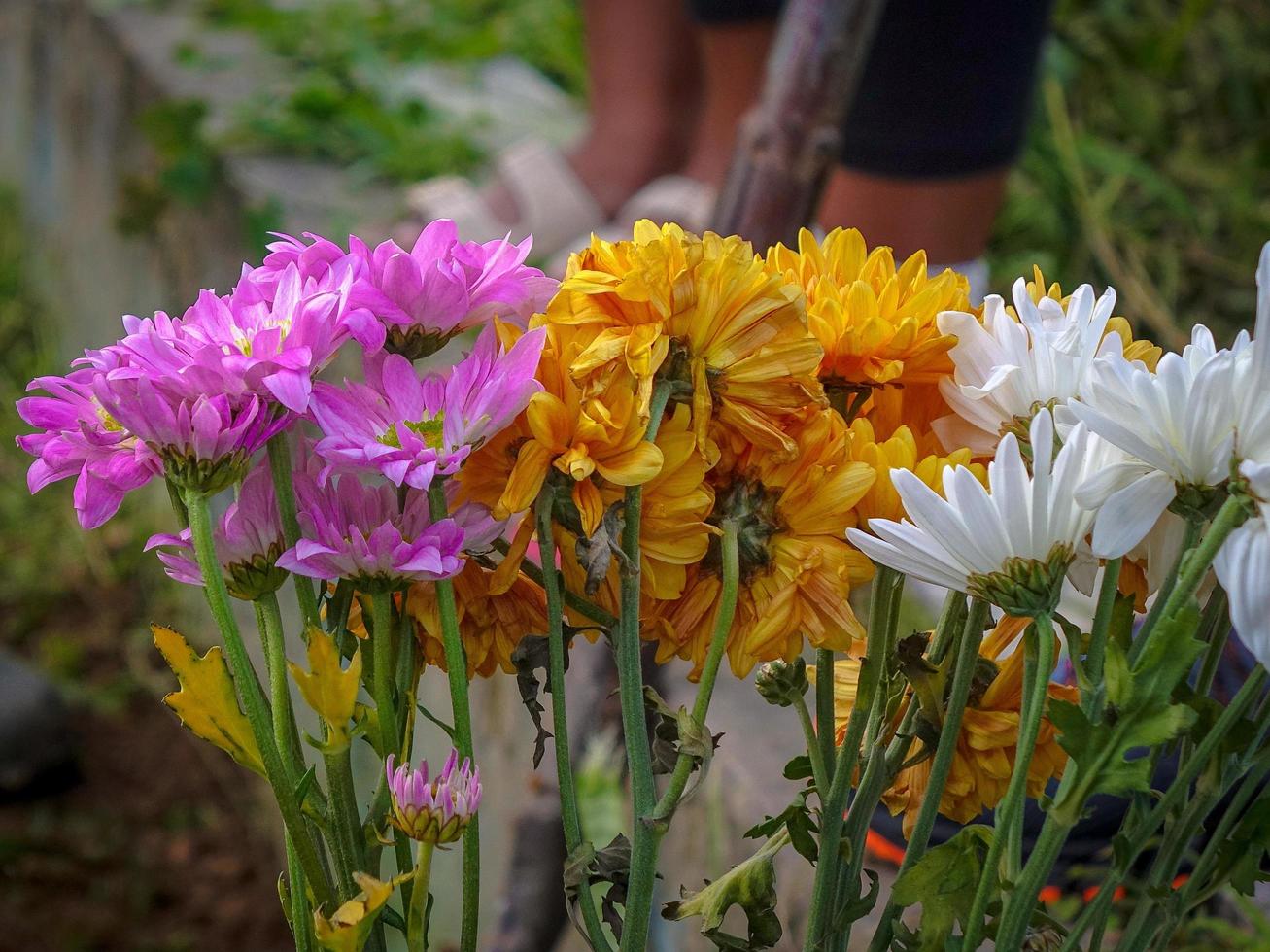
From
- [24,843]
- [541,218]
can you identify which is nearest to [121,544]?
[24,843]

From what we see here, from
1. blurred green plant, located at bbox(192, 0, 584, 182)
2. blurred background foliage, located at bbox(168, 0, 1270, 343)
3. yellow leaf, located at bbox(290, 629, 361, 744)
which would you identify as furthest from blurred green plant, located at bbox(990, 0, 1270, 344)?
yellow leaf, located at bbox(290, 629, 361, 744)

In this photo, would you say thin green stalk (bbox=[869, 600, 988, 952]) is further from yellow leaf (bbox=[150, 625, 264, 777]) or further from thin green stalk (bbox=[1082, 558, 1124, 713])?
yellow leaf (bbox=[150, 625, 264, 777])

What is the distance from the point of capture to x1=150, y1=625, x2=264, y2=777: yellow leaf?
0.37 m

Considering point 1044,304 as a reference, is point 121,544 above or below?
below

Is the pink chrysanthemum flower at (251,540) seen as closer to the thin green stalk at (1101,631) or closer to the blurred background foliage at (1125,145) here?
the thin green stalk at (1101,631)

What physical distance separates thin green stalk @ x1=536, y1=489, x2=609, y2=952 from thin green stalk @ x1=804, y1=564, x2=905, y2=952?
0.21 ft

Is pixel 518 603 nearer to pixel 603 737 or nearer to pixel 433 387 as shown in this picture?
pixel 433 387

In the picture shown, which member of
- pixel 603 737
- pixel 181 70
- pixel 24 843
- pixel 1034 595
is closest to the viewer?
pixel 1034 595

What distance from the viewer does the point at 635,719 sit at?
39cm

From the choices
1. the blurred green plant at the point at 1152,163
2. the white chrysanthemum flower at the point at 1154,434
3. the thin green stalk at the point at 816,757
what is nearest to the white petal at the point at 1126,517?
the white chrysanthemum flower at the point at 1154,434

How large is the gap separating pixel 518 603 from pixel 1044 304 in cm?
17

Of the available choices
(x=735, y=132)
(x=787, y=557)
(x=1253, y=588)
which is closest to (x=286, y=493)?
(x=787, y=557)

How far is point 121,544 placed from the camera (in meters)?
2.84

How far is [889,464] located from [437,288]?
130 mm
